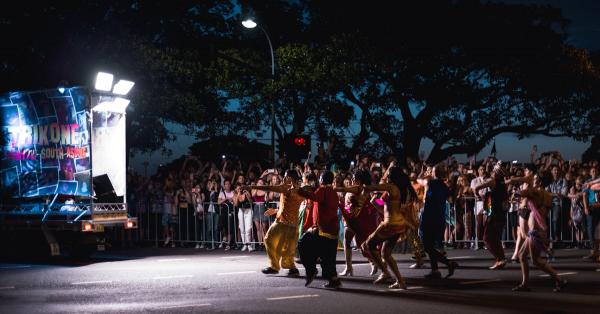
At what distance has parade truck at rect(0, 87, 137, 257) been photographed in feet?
53.2

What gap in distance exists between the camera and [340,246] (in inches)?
735

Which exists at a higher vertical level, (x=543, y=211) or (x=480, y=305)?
(x=543, y=211)

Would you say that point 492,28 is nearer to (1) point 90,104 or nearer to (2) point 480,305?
(1) point 90,104

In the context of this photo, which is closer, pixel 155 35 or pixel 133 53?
pixel 133 53

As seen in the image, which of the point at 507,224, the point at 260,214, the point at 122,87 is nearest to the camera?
the point at 122,87

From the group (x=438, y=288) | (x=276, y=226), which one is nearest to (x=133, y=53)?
(x=276, y=226)

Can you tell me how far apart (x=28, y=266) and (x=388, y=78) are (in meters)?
19.0

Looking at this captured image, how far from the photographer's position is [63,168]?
16.5 meters

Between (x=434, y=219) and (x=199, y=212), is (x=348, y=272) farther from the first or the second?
(x=199, y=212)

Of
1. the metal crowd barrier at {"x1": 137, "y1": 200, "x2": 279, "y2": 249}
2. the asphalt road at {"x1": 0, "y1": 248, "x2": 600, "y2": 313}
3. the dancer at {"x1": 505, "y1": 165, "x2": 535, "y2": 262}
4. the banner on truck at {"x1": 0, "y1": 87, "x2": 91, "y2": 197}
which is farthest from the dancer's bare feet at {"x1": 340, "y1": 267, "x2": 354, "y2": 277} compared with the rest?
the metal crowd barrier at {"x1": 137, "y1": 200, "x2": 279, "y2": 249}

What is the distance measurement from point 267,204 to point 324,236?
781cm

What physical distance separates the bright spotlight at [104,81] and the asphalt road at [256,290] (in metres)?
3.59

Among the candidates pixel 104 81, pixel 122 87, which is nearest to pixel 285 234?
pixel 104 81

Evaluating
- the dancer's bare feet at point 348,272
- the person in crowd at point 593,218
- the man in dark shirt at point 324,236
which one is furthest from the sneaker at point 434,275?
the person in crowd at point 593,218
